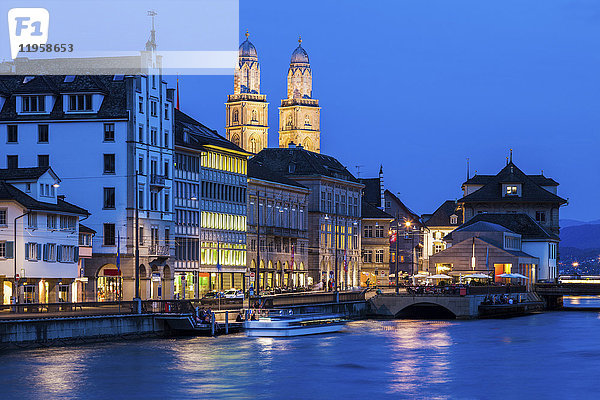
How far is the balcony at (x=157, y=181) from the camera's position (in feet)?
396

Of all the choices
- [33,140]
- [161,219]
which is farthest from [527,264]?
[33,140]

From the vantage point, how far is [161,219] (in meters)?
122

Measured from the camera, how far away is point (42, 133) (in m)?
118

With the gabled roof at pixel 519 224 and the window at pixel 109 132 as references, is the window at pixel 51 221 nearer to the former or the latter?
the window at pixel 109 132

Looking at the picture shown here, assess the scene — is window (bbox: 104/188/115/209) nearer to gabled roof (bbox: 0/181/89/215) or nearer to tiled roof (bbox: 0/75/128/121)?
tiled roof (bbox: 0/75/128/121)

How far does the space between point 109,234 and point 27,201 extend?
53.5 feet

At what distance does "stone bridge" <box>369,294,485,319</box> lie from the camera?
423ft

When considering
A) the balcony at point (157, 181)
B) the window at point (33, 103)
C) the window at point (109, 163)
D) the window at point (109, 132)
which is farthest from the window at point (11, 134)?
the balcony at point (157, 181)

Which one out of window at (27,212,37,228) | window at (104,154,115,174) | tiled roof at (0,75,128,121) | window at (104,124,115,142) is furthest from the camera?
tiled roof at (0,75,128,121)

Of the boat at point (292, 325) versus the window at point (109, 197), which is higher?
the window at point (109, 197)

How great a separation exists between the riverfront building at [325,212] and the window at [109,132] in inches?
2478

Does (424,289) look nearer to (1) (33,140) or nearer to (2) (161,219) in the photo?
(2) (161,219)

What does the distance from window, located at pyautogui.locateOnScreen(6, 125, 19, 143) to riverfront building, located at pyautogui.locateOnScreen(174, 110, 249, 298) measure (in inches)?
690

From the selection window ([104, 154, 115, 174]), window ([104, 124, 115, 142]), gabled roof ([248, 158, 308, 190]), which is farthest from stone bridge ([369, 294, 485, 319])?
window ([104, 124, 115, 142])
